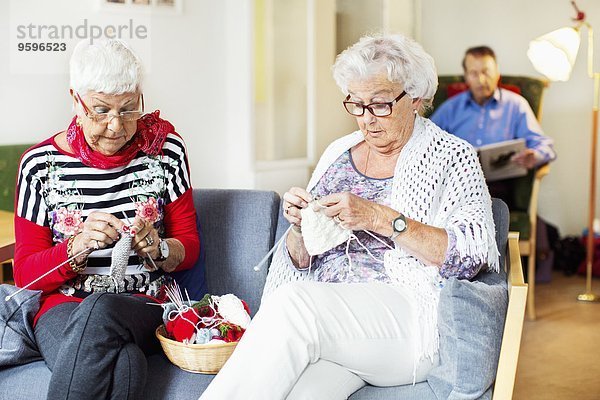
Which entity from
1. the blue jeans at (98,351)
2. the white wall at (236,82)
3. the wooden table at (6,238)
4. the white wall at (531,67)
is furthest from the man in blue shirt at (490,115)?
the blue jeans at (98,351)

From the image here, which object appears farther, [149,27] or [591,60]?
[591,60]

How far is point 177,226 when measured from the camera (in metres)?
2.37

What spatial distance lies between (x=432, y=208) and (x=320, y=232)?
0.30 meters

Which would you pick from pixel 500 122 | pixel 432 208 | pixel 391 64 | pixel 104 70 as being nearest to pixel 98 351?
pixel 104 70

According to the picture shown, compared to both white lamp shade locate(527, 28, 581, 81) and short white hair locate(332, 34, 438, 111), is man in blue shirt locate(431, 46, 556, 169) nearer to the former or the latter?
white lamp shade locate(527, 28, 581, 81)

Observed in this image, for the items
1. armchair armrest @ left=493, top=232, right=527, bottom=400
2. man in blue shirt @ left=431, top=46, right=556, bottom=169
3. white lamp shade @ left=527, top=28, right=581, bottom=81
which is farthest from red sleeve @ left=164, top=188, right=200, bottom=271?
white lamp shade @ left=527, top=28, right=581, bottom=81

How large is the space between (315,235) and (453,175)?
1.29ft

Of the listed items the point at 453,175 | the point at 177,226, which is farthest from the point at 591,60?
the point at 177,226

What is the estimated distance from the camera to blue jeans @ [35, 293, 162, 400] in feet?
6.33

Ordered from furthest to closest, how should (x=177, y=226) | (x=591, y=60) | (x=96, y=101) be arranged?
(x=591, y=60) → (x=177, y=226) → (x=96, y=101)

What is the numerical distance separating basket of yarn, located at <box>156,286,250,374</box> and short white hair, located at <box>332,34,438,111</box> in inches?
25.7

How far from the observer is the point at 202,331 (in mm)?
2068

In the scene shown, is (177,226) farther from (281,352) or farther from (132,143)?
(281,352)

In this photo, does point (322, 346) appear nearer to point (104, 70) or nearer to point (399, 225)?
point (399, 225)
